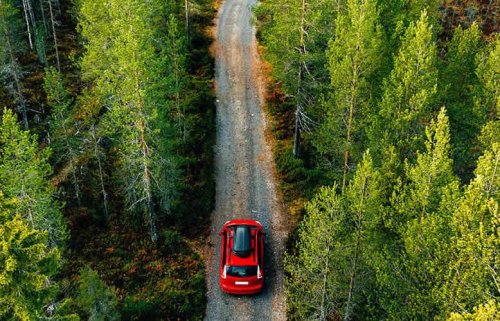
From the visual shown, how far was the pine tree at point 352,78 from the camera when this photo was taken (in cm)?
2402

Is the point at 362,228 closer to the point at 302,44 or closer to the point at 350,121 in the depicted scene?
the point at 350,121

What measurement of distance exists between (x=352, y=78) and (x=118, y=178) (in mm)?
16609

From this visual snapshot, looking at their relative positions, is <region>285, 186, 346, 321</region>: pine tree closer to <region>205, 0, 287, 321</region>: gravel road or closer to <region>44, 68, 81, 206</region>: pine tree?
<region>205, 0, 287, 321</region>: gravel road

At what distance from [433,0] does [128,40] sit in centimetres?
1887

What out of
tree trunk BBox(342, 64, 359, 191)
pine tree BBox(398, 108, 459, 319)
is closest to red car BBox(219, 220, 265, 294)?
tree trunk BBox(342, 64, 359, 191)

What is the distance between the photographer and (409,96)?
22.5 meters

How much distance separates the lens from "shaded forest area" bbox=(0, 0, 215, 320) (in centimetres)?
2203

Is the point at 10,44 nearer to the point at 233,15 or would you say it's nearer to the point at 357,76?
the point at 233,15

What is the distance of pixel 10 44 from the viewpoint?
124 ft

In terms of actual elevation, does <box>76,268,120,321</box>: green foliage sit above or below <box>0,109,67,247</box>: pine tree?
below

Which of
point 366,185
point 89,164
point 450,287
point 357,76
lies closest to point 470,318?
point 450,287

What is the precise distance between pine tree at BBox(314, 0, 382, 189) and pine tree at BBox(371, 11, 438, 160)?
185cm

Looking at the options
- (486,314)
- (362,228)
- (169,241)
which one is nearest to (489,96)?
(362,228)

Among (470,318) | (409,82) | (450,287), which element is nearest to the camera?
(470,318)
